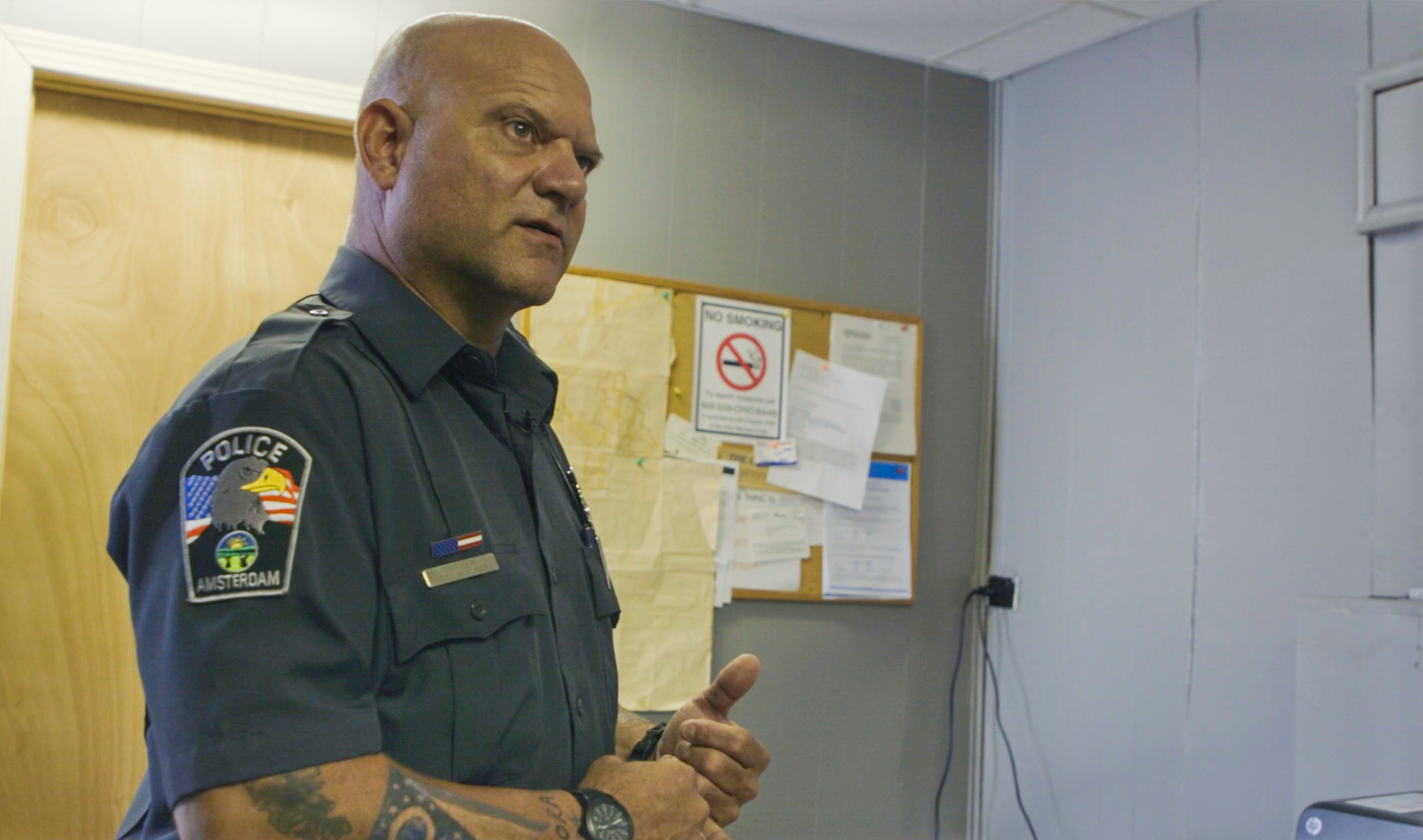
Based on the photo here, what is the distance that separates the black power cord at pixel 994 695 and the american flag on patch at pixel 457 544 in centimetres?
221

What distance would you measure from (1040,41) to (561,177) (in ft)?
7.01

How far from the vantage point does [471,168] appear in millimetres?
1110

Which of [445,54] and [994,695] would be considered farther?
[994,695]

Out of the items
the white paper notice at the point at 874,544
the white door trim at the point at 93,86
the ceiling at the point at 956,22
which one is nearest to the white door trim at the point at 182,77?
the white door trim at the point at 93,86

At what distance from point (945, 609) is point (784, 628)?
0.48 metres

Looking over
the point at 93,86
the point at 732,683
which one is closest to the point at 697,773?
the point at 732,683

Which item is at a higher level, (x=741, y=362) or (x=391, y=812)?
(x=741, y=362)

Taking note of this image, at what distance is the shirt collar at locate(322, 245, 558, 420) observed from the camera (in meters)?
1.05

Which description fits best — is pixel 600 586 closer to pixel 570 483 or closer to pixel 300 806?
pixel 570 483

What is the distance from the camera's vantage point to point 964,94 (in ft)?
10.4

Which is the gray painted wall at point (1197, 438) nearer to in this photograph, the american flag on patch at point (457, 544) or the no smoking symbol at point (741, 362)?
the no smoking symbol at point (741, 362)

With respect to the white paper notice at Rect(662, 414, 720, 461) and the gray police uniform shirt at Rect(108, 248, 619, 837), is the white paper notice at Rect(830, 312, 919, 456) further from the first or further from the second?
the gray police uniform shirt at Rect(108, 248, 619, 837)

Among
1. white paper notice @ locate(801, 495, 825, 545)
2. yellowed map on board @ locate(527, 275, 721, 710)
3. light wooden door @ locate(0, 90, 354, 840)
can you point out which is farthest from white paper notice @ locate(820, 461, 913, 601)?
light wooden door @ locate(0, 90, 354, 840)

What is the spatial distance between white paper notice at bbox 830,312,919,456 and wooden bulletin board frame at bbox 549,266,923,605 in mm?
10
